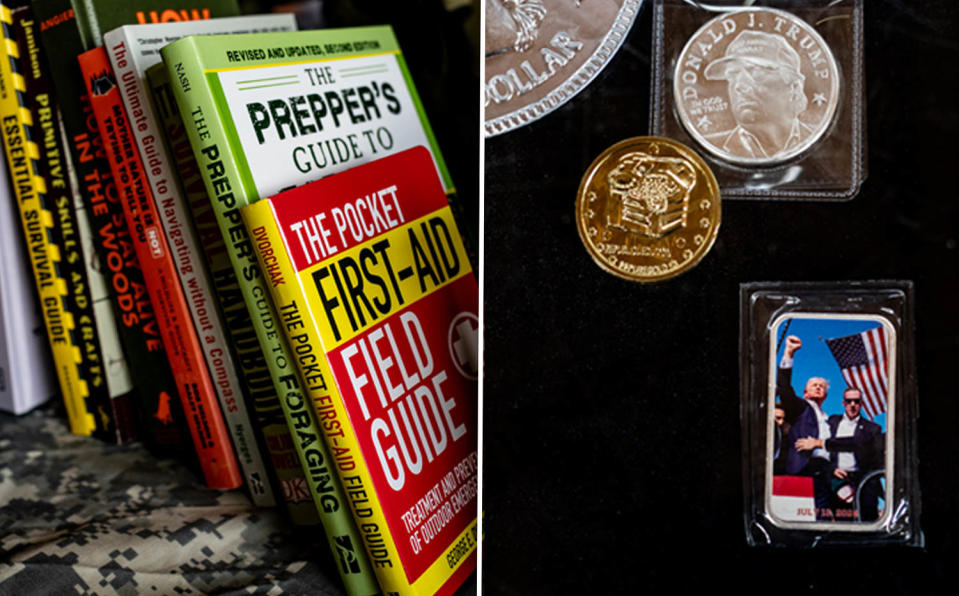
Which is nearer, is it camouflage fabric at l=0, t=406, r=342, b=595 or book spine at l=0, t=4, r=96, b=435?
camouflage fabric at l=0, t=406, r=342, b=595

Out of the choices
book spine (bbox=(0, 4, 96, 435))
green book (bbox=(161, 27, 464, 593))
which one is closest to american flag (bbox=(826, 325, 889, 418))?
green book (bbox=(161, 27, 464, 593))

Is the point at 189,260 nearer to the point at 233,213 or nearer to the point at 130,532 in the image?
the point at 233,213

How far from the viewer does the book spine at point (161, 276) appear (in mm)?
738

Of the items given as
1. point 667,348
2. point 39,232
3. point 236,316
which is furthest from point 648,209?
point 39,232

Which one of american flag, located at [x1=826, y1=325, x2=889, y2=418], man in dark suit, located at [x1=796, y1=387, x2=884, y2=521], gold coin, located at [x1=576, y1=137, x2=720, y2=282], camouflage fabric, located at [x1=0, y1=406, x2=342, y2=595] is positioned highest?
gold coin, located at [x1=576, y1=137, x2=720, y2=282]

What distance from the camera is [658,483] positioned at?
0.60 meters

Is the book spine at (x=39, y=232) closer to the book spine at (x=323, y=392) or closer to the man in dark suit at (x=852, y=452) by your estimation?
the book spine at (x=323, y=392)

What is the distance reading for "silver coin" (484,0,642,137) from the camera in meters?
0.57

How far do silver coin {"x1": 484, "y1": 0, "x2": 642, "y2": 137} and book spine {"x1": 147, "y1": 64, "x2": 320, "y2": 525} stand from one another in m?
0.29

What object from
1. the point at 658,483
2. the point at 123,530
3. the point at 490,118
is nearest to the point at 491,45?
the point at 490,118

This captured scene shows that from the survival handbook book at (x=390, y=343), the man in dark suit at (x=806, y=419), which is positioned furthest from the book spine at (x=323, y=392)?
the man in dark suit at (x=806, y=419)

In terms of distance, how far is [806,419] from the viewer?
581 millimetres

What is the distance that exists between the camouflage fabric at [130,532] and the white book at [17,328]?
0.17ft

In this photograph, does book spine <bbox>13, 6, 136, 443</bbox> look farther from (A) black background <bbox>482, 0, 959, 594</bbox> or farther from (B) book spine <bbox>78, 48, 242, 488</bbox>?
(A) black background <bbox>482, 0, 959, 594</bbox>
